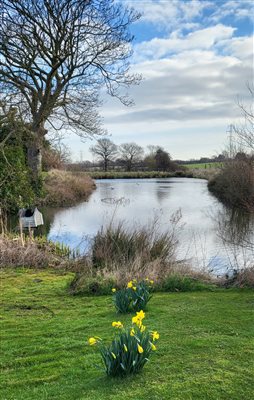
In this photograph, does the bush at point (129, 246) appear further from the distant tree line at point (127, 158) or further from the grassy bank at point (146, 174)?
the distant tree line at point (127, 158)

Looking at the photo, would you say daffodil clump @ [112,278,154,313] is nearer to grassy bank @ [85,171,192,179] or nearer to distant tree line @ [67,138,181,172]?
grassy bank @ [85,171,192,179]

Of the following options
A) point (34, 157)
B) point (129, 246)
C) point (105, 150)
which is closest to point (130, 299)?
point (129, 246)

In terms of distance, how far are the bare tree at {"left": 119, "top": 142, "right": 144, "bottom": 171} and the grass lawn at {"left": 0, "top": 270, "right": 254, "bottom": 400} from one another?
68945 mm

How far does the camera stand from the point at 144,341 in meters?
2.92

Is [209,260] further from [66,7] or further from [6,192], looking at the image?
[66,7]

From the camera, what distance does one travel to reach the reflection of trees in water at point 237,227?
12.1 metres

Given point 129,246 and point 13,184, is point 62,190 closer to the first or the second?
point 13,184

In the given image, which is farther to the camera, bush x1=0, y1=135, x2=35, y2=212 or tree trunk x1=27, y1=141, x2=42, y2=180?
tree trunk x1=27, y1=141, x2=42, y2=180

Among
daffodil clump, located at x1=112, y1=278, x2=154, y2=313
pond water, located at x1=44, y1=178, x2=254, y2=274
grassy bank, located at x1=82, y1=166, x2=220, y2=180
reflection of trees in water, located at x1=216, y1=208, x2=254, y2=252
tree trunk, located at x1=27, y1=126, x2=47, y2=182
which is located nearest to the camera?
daffodil clump, located at x1=112, y1=278, x2=154, y2=313

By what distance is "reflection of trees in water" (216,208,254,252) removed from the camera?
12148 millimetres

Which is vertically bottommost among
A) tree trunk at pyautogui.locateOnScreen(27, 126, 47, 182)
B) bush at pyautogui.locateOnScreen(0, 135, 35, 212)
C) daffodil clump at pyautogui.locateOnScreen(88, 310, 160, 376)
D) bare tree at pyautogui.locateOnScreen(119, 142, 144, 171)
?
daffodil clump at pyautogui.locateOnScreen(88, 310, 160, 376)

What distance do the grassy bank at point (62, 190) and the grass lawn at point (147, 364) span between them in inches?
726

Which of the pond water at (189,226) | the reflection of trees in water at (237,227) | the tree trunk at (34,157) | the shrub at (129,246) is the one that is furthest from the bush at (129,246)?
the tree trunk at (34,157)

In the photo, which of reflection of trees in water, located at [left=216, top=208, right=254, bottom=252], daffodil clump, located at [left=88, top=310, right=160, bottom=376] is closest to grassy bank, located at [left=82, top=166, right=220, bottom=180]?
reflection of trees in water, located at [left=216, top=208, right=254, bottom=252]
